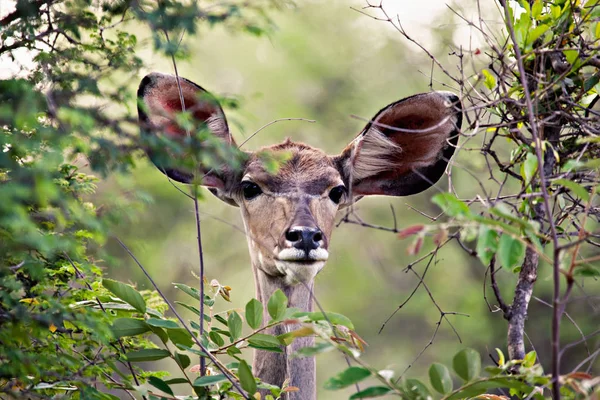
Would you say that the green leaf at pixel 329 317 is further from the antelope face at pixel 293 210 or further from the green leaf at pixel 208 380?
the antelope face at pixel 293 210

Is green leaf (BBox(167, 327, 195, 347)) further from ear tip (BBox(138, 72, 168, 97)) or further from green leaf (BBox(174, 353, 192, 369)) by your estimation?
ear tip (BBox(138, 72, 168, 97))

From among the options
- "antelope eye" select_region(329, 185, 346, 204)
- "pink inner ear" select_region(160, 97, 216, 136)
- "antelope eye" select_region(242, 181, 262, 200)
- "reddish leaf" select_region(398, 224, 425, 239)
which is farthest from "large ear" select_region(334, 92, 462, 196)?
"reddish leaf" select_region(398, 224, 425, 239)

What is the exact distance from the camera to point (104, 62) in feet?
11.4

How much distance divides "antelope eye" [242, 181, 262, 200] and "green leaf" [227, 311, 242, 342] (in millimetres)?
1903

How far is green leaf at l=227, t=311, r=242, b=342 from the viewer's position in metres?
3.69

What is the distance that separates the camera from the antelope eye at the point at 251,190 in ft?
18.3

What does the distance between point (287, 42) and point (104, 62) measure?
15.5 m

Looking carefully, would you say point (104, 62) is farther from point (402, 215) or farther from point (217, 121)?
point (402, 215)

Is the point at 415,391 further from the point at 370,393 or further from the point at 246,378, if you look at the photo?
the point at 246,378

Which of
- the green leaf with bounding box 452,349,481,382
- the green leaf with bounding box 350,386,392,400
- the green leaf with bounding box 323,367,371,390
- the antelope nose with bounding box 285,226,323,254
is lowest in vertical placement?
the green leaf with bounding box 350,386,392,400

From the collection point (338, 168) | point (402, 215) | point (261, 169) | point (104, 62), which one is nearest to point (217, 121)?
point (261, 169)

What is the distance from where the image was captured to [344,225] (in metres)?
16.1

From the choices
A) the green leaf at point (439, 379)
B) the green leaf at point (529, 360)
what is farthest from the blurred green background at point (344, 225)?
the green leaf at point (439, 379)

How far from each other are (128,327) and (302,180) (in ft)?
7.38
